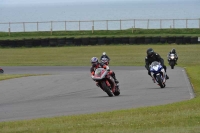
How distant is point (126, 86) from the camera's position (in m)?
21.9

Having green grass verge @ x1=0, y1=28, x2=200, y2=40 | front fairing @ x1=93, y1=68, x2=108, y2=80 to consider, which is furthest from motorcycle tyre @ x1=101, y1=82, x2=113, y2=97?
green grass verge @ x1=0, y1=28, x2=200, y2=40

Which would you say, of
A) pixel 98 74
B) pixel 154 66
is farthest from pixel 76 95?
pixel 154 66

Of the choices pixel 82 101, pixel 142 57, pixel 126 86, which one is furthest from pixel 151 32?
pixel 82 101

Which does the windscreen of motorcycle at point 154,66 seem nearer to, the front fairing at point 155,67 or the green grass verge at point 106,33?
the front fairing at point 155,67

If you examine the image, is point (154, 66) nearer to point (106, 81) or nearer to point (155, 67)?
point (155, 67)

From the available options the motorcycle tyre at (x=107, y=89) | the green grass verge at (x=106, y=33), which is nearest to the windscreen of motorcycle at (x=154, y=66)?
the motorcycle tyre at (x=107, y=89)

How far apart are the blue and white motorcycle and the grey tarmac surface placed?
25cm

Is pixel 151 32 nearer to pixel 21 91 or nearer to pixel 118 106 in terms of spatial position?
pixel 21 91

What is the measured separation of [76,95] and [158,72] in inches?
121

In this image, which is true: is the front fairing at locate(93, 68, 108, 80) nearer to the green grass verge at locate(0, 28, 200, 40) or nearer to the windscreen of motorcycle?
the windscreen of motorcycle

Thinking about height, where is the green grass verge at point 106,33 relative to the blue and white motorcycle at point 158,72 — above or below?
above

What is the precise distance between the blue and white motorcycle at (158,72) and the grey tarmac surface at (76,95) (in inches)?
9.9

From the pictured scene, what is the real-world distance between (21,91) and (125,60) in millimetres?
21157

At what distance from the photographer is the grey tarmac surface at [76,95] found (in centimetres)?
1502
